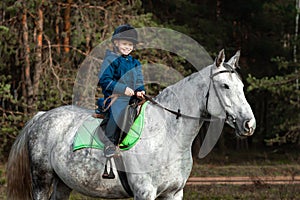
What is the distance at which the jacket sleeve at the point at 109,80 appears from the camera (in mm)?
5684

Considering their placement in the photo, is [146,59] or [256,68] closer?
[146,59]

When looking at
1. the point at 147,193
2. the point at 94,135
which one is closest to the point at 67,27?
the point at 94,135

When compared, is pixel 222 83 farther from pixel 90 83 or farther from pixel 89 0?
pixel 89 0

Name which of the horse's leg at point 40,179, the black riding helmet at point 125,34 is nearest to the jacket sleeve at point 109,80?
the black riding helmet at point 125,34

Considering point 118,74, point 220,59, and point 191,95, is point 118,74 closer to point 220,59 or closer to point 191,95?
point 191,95

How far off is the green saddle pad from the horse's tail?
3.42 ft

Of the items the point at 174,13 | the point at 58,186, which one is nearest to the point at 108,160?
the point at 58,186

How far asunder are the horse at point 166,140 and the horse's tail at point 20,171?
0.51 meters

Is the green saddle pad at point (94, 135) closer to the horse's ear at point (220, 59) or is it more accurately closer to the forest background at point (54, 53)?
the horse's ear at point (220, 59)

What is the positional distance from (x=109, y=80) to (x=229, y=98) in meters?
1.29

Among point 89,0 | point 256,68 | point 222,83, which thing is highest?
point 89,0

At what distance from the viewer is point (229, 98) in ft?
17.5

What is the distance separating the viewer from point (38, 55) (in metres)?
17.5

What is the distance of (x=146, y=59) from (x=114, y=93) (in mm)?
12240
